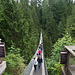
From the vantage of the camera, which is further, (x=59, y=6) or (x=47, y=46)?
(x=59, y=6)

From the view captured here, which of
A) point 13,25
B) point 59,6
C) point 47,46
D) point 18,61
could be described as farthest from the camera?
point 59,6

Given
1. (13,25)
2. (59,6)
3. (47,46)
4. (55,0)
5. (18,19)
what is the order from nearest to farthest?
(13,25) < (18,19) < (47,46) < (59,6) < (55,0)

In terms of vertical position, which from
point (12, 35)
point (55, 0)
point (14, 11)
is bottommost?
point (12, 35)

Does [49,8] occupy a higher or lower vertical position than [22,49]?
higher

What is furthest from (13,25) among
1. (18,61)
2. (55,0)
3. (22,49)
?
(55,0)

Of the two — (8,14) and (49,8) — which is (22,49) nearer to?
(8,14)

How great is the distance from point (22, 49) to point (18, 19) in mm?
3789

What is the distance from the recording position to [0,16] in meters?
9.36

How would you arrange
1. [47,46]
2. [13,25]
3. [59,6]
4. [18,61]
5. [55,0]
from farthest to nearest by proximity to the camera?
[55,0], [59,6], [47,46], [13,25], [18,61]

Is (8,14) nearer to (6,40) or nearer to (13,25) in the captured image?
(13,25)

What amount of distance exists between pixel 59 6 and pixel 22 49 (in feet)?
132

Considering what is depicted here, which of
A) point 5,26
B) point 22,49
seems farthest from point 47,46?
point 5,26

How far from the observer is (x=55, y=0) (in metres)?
48.0

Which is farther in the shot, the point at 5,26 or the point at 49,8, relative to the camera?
the point at 49,8
